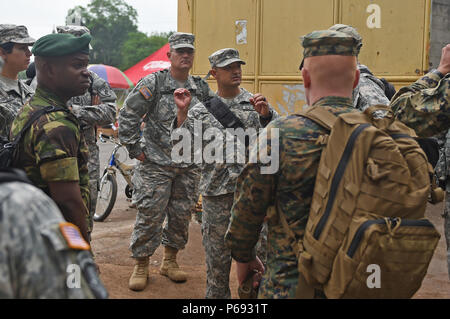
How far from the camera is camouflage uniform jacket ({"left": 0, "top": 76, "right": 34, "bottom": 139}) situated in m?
3.81

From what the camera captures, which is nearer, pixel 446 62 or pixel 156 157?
pixel 446 62

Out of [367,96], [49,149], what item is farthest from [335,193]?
[367,96]

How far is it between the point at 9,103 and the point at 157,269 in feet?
7.59

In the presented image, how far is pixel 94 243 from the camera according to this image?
6.09 metres

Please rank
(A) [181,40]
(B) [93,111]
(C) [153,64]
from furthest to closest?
(C) [153,64] → (A) [181,40] → (B) [93,111]

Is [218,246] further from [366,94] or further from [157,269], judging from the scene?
[157,269]

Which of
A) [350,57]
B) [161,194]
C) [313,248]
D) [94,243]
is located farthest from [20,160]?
[94,243]

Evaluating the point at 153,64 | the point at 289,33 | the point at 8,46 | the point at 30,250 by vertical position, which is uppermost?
the point at 289,33

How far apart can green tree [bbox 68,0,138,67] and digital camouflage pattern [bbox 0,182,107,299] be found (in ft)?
246

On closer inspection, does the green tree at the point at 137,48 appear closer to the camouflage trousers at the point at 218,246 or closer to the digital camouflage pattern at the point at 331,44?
the camouflage trousers at the point at 218,246

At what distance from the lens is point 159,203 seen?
4.69 m

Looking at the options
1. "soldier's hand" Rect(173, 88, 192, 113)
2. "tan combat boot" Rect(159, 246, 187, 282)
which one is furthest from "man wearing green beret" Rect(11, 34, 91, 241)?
"tan combat boot" Rect(159, 246, 187, 282)

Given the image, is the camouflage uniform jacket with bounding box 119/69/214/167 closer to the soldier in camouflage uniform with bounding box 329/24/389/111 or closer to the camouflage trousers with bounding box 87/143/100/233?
the camouflage trousers with bounding box 87/143/100/233

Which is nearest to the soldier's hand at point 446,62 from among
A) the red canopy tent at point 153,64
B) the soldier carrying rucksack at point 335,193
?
the soldier carrying rucksack at point 335,193
